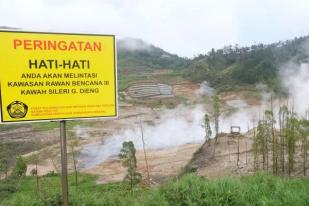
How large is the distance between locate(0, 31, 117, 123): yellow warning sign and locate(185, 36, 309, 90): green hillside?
43790 millimetres

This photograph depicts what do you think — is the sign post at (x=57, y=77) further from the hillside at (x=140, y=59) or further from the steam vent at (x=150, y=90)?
the hillside at (x=140, y=59)

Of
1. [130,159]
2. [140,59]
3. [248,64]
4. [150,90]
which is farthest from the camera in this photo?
[140,59]

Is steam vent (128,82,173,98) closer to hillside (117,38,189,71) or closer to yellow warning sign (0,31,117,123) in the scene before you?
hillside (117,38,189,71)

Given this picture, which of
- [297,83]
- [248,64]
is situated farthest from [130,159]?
[248,64]

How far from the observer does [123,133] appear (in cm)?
3784

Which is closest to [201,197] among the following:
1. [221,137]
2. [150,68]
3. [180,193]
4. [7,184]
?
[180,193]

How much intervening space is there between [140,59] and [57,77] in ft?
314

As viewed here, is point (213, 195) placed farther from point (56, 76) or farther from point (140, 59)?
point (140, 59)

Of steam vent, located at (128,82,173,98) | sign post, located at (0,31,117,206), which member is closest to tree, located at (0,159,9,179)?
sign post, located at (0,31,117,206)

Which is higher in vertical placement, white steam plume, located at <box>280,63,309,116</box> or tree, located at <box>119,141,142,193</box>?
white steam plume, located at <box>280,63,309,116</box>

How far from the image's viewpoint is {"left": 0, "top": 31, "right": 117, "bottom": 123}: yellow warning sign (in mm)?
4422

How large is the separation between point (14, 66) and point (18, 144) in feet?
102

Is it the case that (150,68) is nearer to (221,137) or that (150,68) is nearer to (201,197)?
(221,137)

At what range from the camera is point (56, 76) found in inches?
181
